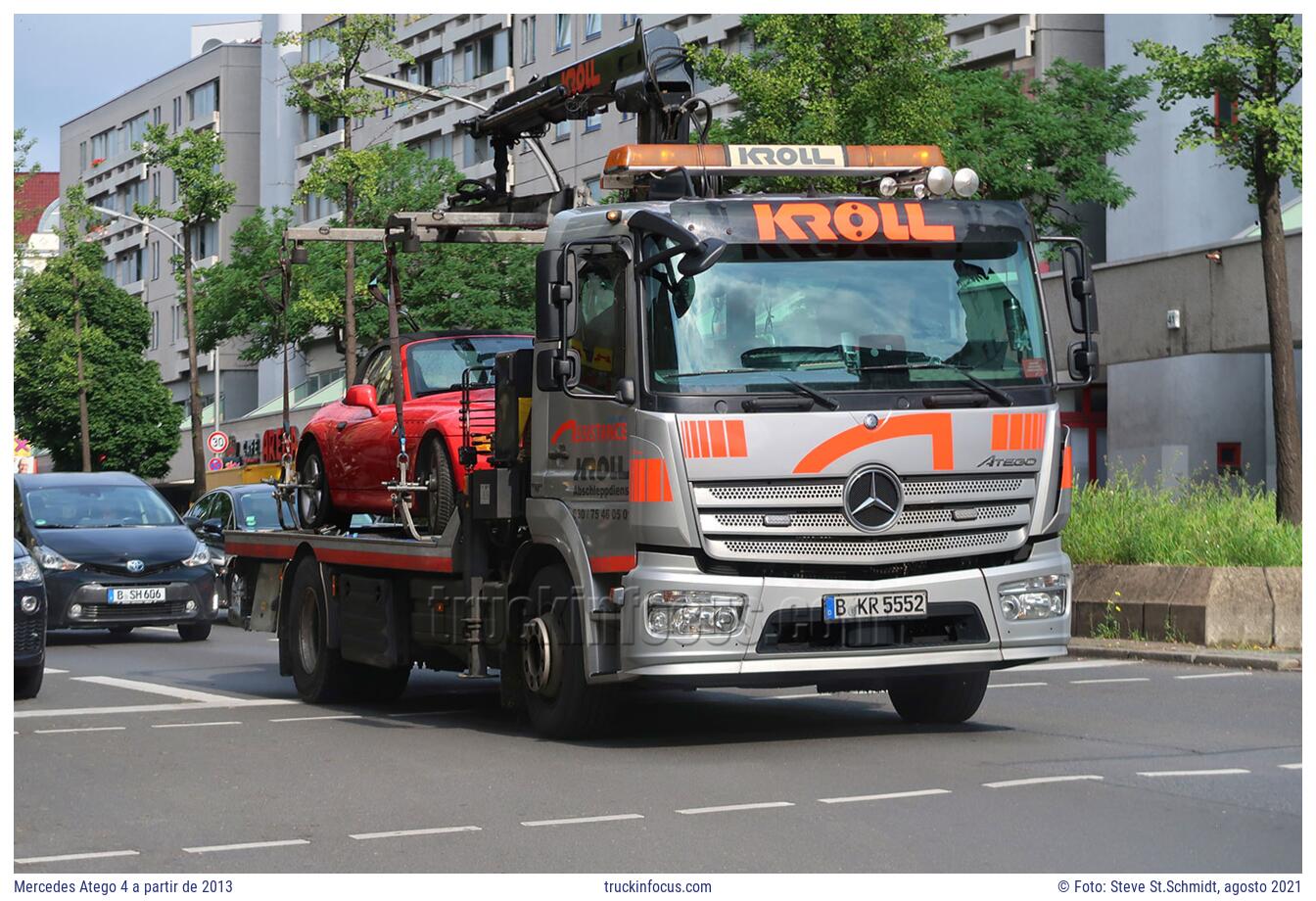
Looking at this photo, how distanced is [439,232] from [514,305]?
34469mm

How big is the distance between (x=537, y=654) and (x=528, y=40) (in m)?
55.8

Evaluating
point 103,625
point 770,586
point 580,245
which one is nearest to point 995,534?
point 770,586

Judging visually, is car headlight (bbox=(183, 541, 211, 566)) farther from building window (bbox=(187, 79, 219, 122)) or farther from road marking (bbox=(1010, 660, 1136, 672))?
building window (bbox=(187, 79, 219, 122))

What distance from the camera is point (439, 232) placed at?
14.1 meters

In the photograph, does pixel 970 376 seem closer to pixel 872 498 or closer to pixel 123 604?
pixel 872 498

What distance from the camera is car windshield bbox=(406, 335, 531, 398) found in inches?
552

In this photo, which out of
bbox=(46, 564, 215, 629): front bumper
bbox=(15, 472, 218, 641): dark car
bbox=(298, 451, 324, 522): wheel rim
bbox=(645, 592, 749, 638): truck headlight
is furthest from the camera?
bbox=(15, 472, 218, 641): dark car

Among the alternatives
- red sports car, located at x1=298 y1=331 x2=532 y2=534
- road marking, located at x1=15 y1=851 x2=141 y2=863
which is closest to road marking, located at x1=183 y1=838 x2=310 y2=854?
road marking, located at x1=15 y1=851 x2=141 y2=863

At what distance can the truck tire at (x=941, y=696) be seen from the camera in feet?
39.4

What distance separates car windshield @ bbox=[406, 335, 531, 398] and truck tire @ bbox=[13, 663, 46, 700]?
3421 millimetres

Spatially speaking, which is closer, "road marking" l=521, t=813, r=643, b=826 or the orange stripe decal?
"road marking" l=521, t=813, r=643, b=826

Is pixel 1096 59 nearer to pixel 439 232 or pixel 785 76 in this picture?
pixel 785 76

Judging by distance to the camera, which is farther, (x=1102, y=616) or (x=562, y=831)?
(x=1102, y=616)

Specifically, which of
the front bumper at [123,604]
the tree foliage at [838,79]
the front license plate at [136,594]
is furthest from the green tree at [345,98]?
the front license plate at [136,594]
